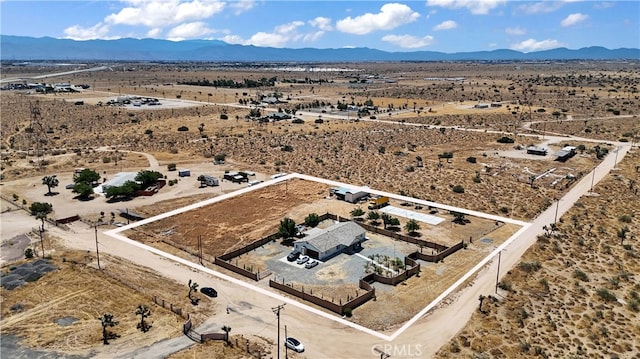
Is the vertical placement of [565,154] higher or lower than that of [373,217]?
higher

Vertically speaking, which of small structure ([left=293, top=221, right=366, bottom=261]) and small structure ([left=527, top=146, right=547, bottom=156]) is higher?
small structure ([left=527, top=146, right=547, bottom=156])

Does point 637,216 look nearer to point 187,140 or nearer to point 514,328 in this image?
point 514,328

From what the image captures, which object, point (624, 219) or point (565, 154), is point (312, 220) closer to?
point (624, 219)

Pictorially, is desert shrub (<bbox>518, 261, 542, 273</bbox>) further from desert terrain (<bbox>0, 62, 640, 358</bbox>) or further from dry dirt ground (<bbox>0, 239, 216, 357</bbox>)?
dry dirt ground (<bbox>0, 239, 216, 357</bbox>)

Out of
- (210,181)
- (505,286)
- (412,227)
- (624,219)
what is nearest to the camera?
(505,286)

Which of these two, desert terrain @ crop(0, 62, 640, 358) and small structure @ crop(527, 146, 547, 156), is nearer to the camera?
desert terrain @ crop(0, 62, 640, 358)

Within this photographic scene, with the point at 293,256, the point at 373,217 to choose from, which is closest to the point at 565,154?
the point at 373,217

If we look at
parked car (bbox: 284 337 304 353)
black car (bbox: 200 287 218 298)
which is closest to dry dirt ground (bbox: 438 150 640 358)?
parked car (bbox: 284 337 304 353)
